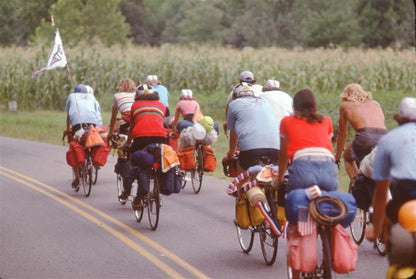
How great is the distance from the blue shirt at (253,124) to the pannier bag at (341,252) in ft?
9.43

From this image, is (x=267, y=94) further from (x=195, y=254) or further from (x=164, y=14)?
(x=164, y=14)

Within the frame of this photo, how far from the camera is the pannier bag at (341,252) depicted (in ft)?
23.0

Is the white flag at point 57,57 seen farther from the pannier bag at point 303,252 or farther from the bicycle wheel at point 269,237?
the pannier bag at point 303,252

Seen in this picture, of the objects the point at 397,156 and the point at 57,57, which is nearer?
the point at 397,156

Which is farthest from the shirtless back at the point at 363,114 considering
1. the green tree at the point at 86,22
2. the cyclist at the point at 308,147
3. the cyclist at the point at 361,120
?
the green tree at the point at 86,22

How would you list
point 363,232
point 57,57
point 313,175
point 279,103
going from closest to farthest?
point 313,175 → point 363,232 → point 279,103 → point 57,57

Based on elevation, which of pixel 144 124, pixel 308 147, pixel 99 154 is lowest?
pixel 99 154

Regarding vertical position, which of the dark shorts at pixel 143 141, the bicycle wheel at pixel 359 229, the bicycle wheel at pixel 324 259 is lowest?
the bicycle wheel at pixel 359 229

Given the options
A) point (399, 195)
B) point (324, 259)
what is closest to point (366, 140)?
point (324, 259)

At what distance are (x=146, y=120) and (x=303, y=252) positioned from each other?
206 inches

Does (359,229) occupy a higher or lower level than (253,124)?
lower

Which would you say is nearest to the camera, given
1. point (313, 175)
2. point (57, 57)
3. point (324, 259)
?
point (324, 259)

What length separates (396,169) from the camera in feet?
20.8

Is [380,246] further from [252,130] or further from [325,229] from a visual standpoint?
[325,229]
